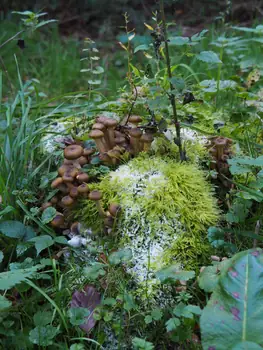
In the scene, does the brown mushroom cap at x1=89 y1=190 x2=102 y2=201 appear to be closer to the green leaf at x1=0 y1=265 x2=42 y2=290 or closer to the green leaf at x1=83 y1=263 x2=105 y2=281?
the green leaf at x1=83 y1=263 x2=105 y2=281

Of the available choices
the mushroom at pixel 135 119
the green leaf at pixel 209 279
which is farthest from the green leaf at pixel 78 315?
the mushroom at pixel 135 119

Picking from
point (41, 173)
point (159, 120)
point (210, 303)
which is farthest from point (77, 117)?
point (210, 303)

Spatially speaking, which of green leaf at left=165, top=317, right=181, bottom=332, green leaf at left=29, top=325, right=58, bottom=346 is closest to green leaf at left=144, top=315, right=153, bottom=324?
green leaf at left=165, top=317, right=181, bottom=332

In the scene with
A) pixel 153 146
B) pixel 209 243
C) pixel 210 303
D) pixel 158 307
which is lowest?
pixel 158 307

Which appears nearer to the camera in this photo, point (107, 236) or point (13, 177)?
point (107, 236)

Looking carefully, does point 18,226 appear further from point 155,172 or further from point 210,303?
point 210,303

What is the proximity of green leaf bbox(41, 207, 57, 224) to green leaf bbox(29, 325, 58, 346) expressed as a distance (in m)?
0.54

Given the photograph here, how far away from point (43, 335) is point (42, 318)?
0.07 m

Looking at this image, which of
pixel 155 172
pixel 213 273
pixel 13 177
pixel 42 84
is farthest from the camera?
pixel 42 84

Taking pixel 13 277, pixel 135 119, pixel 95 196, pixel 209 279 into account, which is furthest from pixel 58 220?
pixel 209 279

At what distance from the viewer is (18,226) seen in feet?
6.94

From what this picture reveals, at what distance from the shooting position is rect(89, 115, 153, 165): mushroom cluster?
2199mm

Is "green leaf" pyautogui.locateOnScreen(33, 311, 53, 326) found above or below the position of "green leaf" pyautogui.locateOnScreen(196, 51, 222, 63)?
below

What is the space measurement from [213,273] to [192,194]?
1.63ft
